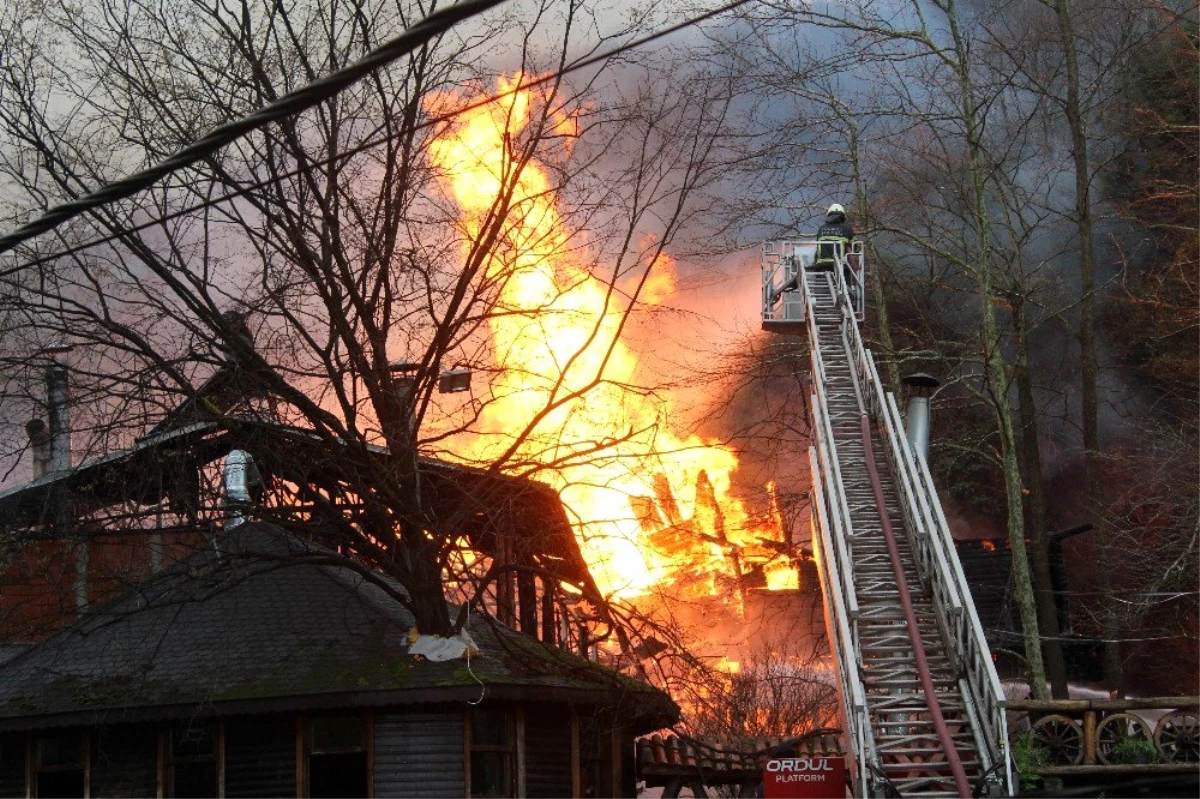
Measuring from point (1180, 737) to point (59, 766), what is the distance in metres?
13.6

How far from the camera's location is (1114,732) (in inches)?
659

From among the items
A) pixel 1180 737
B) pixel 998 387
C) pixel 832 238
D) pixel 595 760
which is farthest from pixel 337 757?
pixel 832 238

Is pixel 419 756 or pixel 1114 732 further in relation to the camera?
pixel 419 756

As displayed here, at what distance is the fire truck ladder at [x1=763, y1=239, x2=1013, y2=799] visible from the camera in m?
15.1

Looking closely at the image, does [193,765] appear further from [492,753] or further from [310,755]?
[492,753]

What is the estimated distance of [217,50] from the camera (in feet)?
57.0

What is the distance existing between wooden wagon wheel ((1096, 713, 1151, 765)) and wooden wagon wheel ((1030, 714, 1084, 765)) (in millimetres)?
228

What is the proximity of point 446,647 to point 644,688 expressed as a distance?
118 inches

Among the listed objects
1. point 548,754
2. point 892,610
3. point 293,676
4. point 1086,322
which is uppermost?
point 1086,322

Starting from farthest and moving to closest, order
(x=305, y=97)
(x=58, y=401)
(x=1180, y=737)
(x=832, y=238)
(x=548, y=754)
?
(x=832, y=238) < (x=548, y=754) < (x=1180, y=737) < (x=58, y=401) < (x=305, y=97)

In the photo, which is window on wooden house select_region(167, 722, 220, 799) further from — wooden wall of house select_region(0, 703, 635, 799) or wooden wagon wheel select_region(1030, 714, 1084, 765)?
wooden wagon wheel select_region(1030, 714, 1084, 765)

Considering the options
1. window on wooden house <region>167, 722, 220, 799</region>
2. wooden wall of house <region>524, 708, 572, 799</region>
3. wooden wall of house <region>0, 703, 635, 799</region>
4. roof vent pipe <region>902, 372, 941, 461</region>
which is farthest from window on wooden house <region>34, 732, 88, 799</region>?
roof vent pipe <region>902, 372, 941, 461</region>

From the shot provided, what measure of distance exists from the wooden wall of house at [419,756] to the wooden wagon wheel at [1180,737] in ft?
26.8

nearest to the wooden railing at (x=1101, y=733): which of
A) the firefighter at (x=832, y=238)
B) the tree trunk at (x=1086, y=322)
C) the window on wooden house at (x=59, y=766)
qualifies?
the firefighter at (x=832, y=238)
